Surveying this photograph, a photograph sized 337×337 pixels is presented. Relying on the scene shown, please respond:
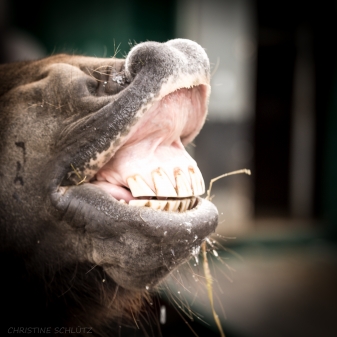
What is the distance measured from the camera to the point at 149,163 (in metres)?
1.25

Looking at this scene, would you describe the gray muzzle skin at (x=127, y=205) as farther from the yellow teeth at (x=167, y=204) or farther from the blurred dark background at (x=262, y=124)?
the blurred dark background at (x=262, y=124)

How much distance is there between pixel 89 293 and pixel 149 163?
525 mm

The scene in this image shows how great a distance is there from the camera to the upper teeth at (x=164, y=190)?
46.3 inches

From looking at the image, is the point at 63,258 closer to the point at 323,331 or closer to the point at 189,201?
the point at 189,201

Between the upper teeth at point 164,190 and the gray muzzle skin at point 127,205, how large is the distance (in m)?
0.03

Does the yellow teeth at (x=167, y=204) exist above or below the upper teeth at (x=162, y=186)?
below

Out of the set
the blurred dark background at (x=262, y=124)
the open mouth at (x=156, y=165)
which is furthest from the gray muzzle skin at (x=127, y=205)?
the blurred dark background at (x=262, y=124)

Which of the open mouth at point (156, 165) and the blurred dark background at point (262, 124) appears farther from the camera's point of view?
the blurred dark background at point (262, 124)

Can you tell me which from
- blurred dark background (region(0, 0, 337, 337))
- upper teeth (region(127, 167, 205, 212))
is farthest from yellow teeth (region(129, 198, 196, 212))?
blurred dark background (region(0, 0, 337, 337))

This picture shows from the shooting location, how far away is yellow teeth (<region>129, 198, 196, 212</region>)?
117 cm

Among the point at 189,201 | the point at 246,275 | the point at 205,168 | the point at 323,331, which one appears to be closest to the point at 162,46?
the point at 189,201

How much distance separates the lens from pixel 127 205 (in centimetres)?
117

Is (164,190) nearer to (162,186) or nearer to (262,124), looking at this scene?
(162,186)

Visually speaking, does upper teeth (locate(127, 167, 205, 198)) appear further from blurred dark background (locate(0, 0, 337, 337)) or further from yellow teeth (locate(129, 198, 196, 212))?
blurred dark background (locate(0, 0, 337, 337))
